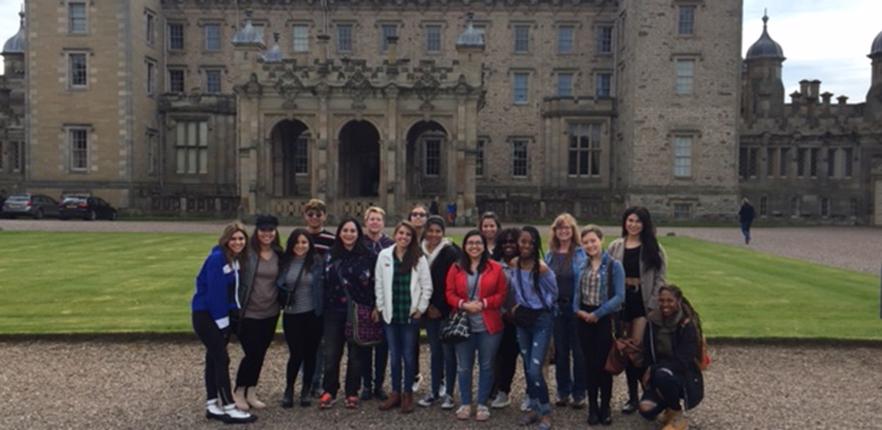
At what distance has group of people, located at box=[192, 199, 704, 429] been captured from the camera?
6316 millimetres

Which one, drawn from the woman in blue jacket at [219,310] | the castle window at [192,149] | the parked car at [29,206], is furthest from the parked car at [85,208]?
the woman in blue jacket at [219,310]

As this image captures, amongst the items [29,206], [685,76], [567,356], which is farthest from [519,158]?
[567,356]

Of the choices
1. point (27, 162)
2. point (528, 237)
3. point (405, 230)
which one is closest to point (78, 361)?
point (405, 230)

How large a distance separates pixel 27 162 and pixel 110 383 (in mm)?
35123

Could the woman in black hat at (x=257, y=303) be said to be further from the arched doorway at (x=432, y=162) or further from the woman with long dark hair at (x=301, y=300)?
the arched doorway at (x=432, y=162)

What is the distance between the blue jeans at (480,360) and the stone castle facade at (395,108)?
80.6 ft

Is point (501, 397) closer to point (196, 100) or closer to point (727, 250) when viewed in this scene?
point (727, 250)

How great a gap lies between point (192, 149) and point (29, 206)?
9.63 metres

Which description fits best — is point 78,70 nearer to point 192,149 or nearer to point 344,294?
point 192,149

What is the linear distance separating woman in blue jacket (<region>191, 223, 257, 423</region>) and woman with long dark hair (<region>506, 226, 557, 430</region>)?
2.47m

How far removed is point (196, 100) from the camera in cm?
4062

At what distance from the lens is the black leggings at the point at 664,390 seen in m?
6.11

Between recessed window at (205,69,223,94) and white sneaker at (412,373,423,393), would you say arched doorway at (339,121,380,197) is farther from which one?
white sneaker at (412,373,423,393)

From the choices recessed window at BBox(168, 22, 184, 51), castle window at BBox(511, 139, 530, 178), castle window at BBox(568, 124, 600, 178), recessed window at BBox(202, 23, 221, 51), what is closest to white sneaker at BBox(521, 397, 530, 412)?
castle window at BBox(568, 124, 600, 178)
